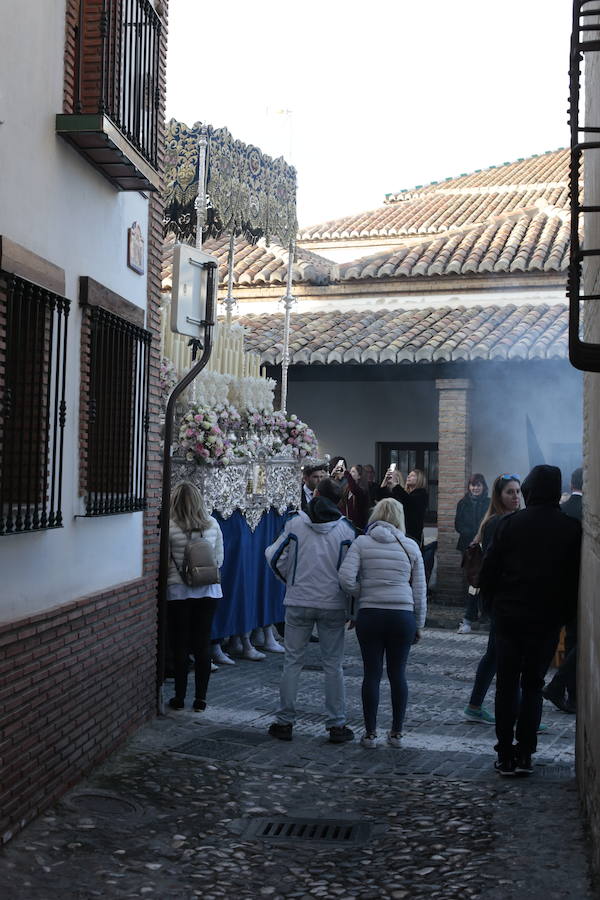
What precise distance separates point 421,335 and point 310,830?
12124 millimetres

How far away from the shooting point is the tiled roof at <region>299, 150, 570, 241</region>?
25.3 meters

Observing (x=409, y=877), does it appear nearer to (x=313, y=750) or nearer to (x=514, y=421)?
(x=313, y=750)

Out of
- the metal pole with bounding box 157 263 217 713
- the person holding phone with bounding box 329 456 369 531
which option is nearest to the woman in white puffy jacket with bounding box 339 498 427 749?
the metal pole with bounding box 157 263 217 713

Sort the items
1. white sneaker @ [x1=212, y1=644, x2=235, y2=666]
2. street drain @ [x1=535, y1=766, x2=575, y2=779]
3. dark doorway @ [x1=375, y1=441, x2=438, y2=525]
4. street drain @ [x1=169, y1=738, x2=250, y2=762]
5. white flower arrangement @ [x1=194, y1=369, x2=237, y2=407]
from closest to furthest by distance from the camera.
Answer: street drain @ [x1=535, y1=766, x2=575, y2=779] → street drain @ [x1=169, y1=738, x2=250, y2=762] → white sneaker @ [x1=212, y1=644, x2=235, y2=666] → white flower arrangement @ [x1=194, y1=369, x2=237, y2=407] → dark doorway @ [x1=375, y1=441, x2=438, y2=525]

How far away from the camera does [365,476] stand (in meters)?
16.7

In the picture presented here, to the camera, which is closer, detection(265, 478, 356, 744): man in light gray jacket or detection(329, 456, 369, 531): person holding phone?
detection(265, 478, 356, 744): man in light gray jacket

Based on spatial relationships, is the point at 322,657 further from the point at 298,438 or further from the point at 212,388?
the point at 298,438

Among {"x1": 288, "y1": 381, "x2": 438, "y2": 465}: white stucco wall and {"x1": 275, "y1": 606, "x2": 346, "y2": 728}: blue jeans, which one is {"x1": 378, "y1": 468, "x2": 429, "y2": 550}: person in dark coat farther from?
{"x1": 275, "y1": 606, "x2": 346, "y2": 728}: blue jeans

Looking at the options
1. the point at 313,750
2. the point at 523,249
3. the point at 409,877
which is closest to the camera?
the point at 409,877

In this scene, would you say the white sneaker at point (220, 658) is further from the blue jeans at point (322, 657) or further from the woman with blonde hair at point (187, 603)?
the blue jeans at point (322, 657)

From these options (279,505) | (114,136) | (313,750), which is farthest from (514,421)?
(114,136)

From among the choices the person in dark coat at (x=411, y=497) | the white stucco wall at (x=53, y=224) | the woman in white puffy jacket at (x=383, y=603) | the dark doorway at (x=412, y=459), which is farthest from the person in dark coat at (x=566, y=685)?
the dark doorway at (x=412, y=459)

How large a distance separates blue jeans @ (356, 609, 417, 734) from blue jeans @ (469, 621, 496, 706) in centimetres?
71

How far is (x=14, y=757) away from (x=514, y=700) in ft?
9.99
